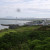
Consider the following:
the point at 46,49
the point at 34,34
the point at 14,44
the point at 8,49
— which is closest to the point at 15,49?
the point at 8,49

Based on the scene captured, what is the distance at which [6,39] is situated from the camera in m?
12.7

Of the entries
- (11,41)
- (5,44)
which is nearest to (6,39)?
(11,41)

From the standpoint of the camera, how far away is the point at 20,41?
13.4m

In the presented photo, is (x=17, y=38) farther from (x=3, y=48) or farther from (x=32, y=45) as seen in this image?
(x=3, y=48)

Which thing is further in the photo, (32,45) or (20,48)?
(32,45)

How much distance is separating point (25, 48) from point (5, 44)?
63.9 inches

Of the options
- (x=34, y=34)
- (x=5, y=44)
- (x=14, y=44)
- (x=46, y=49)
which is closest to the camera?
(x=46, y=49)

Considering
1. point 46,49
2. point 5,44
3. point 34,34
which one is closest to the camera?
point 46,49

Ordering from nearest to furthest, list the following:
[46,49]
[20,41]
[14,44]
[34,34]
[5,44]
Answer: [46,49], [5,44], [14,44], [20,41], [34,34]

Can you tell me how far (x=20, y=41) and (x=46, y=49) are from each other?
346 cm

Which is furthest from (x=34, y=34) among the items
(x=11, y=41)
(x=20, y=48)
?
(x=20, y=48)

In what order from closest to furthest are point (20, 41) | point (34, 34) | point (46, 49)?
point (46, 49) < point (20, 41) < point (34, 34)

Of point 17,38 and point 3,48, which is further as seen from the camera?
point 17,38

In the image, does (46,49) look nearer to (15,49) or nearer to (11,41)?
(15,49)
